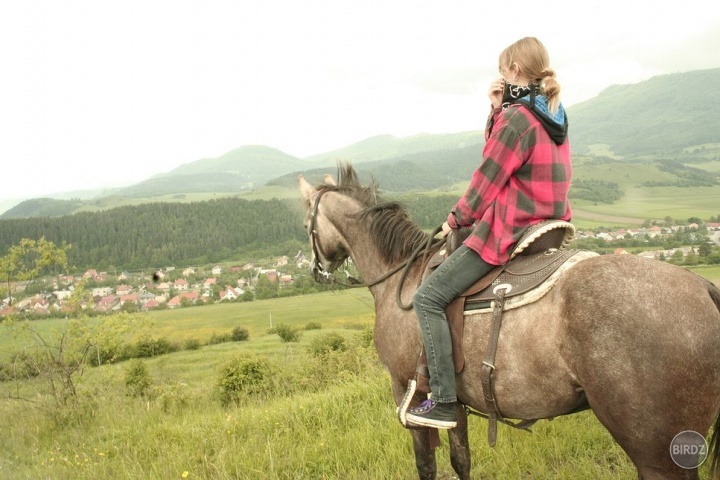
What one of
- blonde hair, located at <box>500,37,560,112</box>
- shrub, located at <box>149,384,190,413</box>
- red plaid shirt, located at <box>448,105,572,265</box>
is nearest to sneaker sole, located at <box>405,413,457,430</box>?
red plaid shirt, located at <box>448,105,572,265</box>

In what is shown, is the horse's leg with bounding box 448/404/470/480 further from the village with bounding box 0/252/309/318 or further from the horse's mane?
the village with bounding box 0/252/309/318

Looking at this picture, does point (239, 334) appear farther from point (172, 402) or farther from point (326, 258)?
point (326, 258)

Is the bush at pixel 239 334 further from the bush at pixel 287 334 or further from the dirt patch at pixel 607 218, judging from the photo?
the dirt patch at pixel 607 218

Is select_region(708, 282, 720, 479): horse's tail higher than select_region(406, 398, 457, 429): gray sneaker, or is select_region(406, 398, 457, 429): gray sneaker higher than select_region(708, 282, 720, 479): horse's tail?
select_region(406, 398, 457, 429): gray sneaker

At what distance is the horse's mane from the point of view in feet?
13.3

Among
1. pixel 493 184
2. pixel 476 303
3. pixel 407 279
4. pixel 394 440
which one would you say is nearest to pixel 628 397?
pixel 476 303

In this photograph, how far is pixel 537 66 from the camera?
2.98m

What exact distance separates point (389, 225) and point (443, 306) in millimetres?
1186

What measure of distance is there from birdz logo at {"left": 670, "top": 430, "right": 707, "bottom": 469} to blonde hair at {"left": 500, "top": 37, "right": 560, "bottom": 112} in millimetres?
2018

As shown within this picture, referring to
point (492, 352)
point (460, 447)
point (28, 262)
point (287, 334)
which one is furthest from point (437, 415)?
point (287, 334)

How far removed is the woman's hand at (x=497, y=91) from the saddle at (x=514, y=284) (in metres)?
0.91

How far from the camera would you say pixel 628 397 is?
2.36 meters

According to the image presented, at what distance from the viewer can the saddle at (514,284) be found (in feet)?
9.20

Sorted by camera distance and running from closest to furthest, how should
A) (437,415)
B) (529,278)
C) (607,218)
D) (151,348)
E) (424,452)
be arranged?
(529,278)
(437,415)
(424,452)
(151,348)
(607,218)
